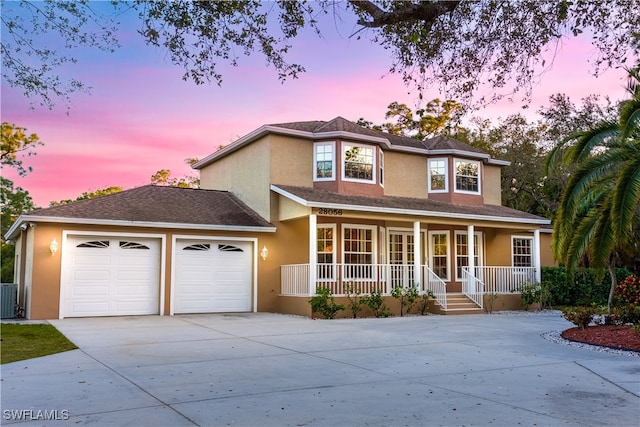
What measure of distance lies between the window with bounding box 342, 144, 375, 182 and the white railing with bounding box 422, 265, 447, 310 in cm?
395

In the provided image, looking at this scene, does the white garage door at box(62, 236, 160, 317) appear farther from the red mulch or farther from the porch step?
the red mulch

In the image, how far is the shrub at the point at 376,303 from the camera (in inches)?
673

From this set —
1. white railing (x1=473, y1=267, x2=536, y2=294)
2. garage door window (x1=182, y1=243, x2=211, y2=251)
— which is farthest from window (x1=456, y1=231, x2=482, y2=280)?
garage door window (x1=182, y1=243, x2=211, y2=251)

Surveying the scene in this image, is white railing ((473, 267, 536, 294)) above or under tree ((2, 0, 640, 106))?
under

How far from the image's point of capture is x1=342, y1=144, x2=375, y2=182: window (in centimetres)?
1970

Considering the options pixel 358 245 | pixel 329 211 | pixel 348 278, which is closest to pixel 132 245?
pixel 329 211

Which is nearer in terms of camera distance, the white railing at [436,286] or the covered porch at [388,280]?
the covered porch at [388,280]

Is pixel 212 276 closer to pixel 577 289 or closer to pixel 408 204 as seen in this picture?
pixel 408 204

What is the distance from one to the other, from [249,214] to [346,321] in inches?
233

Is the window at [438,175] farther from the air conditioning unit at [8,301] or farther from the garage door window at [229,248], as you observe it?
the air conditioning unit at [8,301]

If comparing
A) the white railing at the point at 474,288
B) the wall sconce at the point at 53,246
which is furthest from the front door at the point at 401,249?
the wall sconce at the point at 53,246

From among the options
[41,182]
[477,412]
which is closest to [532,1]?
[477,412]

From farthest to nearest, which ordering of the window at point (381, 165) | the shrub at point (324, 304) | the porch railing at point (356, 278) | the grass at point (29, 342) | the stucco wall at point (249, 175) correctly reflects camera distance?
1. the window at point (381, 165)
2. the stucco wall at point (249, 175)
3. the porch railing at point (356, 278)
4. the shrub at point (324, 304)
5. the grass at point (29, 342)

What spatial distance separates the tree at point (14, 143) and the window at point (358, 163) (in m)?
22.3
